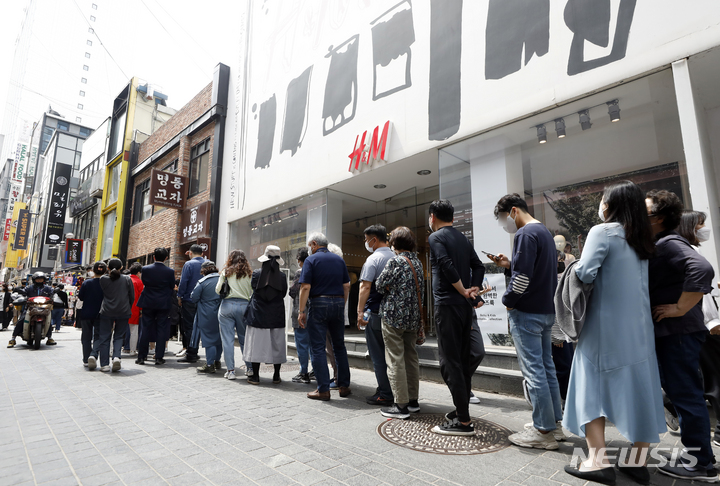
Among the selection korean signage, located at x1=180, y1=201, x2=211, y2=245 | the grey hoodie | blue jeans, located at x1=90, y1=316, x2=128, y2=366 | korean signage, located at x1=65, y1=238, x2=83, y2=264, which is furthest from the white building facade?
korean signage, located at x1=65, y1=238, x2=83, y2=264

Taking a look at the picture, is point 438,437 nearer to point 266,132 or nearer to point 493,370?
point 493,370

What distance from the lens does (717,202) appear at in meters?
4.27

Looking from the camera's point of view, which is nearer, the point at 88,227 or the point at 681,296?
the point at 681,296

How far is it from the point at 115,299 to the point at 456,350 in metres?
5.63

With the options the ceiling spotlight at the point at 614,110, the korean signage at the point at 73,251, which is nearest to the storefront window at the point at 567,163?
the ceiling spotlight at the point at 614,110

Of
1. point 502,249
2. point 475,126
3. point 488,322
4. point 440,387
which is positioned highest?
point 475,126

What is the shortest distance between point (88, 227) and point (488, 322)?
26.5 meters

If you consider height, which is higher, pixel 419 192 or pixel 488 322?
pixel 419 192

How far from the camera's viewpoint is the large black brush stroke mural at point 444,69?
622 centimetres

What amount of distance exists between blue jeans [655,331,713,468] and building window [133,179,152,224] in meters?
18.6

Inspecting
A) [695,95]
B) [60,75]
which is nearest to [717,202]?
A: [695,95]

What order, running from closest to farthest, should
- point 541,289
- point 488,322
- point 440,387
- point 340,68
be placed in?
point 541,289
point 440,387
point 488,322
point 340,68

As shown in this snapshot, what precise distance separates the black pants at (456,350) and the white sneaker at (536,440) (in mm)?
428

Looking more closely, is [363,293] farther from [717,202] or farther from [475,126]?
[717,202]
